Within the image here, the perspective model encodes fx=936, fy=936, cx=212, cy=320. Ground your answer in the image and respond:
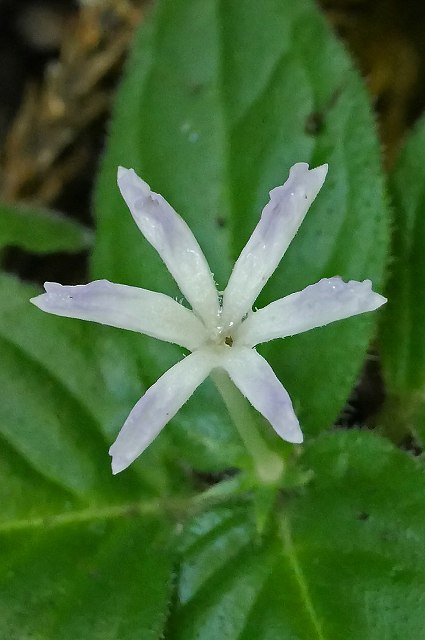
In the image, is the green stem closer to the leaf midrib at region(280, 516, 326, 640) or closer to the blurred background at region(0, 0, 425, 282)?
the leaf midrib at region(280, 516, 326, 640)

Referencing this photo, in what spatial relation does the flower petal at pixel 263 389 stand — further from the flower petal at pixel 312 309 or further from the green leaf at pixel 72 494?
the green leaf at pixel 72 494

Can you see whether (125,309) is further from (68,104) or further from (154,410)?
(68,104)

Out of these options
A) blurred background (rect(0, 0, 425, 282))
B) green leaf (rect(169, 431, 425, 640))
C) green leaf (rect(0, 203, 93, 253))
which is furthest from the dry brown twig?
green leaf (rect(169, 431, 425, 640))

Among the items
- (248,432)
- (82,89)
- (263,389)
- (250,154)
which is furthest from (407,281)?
(82,89)

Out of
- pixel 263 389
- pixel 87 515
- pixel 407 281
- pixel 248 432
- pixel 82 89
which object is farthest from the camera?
pixel 82 89

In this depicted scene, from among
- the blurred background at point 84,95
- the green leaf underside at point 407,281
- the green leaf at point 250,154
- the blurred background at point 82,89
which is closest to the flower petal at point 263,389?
the green leaf at point 250,154

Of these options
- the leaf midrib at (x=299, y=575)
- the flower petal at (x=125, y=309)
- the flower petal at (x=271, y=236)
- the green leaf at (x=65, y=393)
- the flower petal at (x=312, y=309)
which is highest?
the green leaf at (x=65, y=393)
